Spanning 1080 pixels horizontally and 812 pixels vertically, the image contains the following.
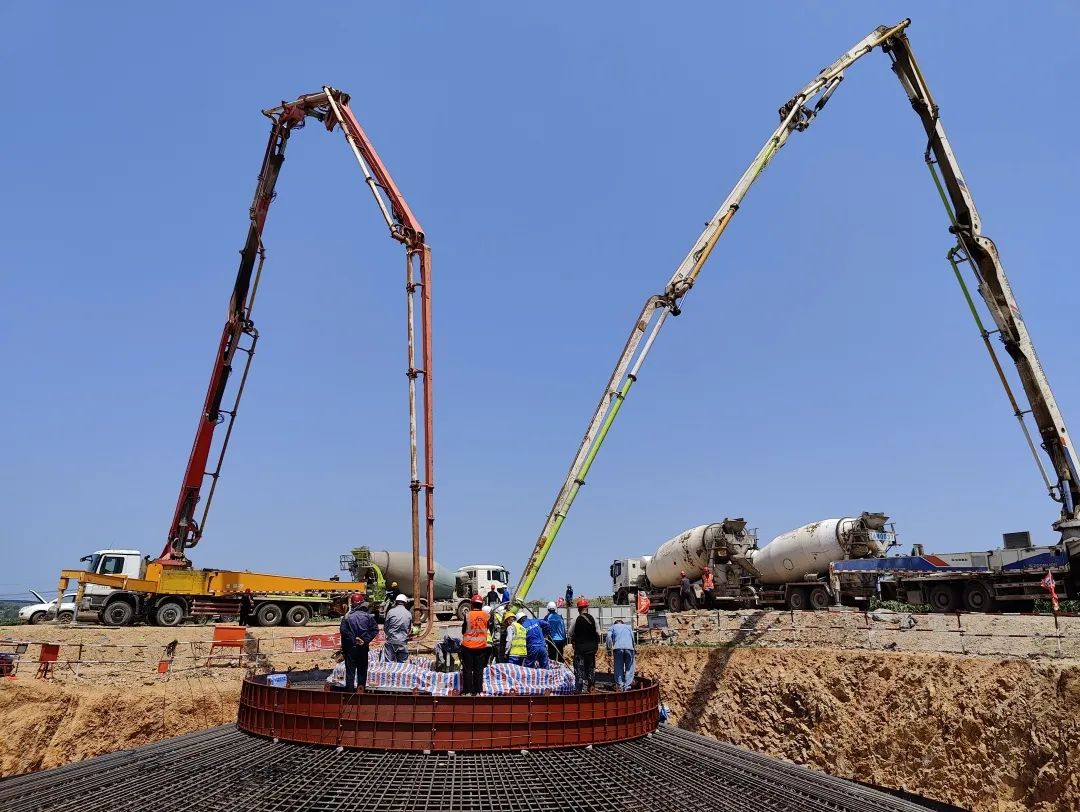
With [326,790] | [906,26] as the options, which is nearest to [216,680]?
[326,790]

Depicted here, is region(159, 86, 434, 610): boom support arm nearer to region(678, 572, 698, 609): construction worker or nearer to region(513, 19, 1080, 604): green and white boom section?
region(513, 19, 1080, 604): green and white boom section

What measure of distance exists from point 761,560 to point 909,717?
12.5 m

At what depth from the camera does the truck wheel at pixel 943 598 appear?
24375 millimetres

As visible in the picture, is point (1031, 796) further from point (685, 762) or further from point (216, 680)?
point (216, 680)

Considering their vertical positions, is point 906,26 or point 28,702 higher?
point 906,26

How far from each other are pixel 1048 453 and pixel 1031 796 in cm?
1158

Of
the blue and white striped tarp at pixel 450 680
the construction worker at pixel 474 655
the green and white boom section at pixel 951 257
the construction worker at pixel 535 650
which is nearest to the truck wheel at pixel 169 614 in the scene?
the green and white boom section at pixel 951 257

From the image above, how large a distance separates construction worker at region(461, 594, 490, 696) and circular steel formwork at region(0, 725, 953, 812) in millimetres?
1374

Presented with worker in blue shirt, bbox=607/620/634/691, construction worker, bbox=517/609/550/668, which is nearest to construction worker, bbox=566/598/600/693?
construction worker, bbox=517/609/550/668

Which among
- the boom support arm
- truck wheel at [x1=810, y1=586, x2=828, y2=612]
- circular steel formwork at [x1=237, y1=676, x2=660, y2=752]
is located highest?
the boom support arm

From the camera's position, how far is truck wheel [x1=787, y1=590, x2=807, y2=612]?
93.0ft

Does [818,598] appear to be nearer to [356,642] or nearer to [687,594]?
[687,594]

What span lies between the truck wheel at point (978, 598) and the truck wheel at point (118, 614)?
30609 mm

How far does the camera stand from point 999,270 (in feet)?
76.8
